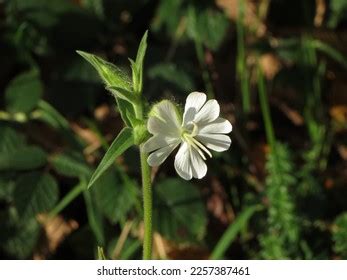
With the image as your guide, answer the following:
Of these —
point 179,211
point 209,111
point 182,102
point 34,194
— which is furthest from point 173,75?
point 209,111

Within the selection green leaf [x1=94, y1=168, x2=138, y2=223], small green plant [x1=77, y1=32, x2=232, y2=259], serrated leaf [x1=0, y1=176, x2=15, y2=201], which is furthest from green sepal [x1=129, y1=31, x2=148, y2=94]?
serrated leaf [x1=0, y1=176, x2=15, y2=201]

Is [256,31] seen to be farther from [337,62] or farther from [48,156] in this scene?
[48,156]

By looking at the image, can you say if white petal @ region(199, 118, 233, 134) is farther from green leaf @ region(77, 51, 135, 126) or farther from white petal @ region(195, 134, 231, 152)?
green leaf @ region(77, 51, 135, 126)

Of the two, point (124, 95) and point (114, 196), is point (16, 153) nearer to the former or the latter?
point (114, 196)

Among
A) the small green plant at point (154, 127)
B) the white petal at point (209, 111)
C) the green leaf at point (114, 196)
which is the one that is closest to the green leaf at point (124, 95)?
the small green plant at point (154, 127)

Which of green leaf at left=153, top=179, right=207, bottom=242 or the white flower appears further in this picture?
green leaf at left=153, top=179, right=207, bottom=242

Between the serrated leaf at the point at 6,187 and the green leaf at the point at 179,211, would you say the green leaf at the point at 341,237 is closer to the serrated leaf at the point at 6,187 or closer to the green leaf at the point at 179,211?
the green leaf at the point at 179,211
